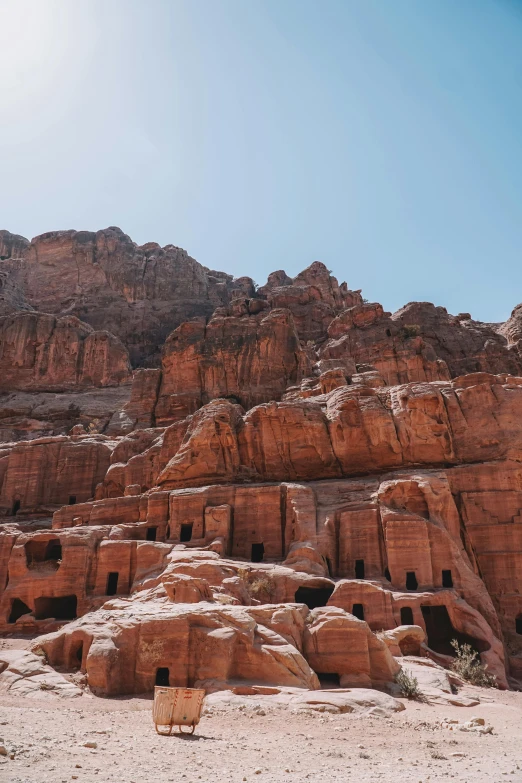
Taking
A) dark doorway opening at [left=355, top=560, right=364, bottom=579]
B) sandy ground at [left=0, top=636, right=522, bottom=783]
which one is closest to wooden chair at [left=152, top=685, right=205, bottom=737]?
sandy ground at [left=0, top=636, right=522, bottom=783]

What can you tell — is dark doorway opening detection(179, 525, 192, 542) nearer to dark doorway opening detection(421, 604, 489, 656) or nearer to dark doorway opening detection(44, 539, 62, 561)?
dark doorway opening detection(44, 539, 62, 561)

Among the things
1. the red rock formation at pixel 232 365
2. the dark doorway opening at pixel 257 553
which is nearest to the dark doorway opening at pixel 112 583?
the dark doorway opening at pixel 257 553

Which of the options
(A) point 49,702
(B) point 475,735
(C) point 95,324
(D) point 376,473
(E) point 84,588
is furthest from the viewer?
(C) point 95,324

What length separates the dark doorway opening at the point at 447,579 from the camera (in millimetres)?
29205

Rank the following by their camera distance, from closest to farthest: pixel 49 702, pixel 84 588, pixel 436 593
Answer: pixel 49 702, pixel 436 593, pixel 84 588

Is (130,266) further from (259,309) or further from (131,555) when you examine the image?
(131,555)

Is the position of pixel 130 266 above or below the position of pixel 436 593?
above

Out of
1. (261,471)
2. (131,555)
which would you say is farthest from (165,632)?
(261,471)

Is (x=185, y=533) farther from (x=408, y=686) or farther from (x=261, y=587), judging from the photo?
(x=408, y=686)

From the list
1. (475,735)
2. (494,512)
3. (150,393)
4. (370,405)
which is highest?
(150,393)

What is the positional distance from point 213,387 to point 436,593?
35979mm

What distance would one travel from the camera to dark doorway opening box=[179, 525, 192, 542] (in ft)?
113

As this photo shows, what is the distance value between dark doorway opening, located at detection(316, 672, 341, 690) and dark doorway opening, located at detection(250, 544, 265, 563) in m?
11.3

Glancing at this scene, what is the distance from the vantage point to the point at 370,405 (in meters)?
37.2
